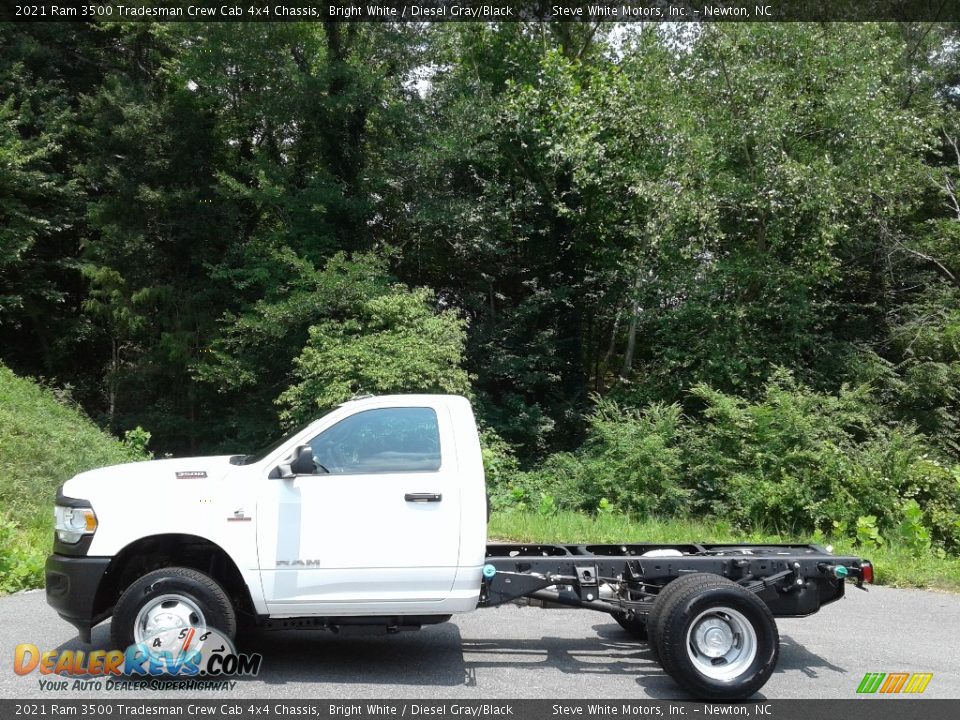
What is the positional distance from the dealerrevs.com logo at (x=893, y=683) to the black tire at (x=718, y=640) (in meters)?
0.93

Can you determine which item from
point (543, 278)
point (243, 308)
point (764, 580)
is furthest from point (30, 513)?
point (543, 278)

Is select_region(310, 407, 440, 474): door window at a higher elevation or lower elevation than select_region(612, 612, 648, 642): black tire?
higher

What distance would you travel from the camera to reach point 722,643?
17.8 ft

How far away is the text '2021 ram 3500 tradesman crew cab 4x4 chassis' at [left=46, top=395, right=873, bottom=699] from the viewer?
540cm

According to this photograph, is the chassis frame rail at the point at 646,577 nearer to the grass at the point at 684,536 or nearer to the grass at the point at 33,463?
the grass at the point at 684,536

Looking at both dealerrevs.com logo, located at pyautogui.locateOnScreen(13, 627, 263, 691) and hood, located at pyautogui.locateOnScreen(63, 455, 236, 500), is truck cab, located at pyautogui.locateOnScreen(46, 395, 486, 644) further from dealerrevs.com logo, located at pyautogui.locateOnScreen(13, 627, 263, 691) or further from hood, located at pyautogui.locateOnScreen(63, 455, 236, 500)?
dealerrevs.com logo, located at pyautogui.locateOnScreen(13, 627, 263, 691)

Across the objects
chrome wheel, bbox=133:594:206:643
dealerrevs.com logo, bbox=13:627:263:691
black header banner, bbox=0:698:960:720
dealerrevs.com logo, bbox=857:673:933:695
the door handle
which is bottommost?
dealerrevs.com logo, bbox=857:673:933:695

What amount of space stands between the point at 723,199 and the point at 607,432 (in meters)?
5.91

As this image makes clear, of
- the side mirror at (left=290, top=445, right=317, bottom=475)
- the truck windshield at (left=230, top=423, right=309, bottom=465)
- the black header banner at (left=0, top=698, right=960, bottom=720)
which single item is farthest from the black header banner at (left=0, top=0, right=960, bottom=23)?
the black header banner at (left=0, top=698, right=960, bottom=720)

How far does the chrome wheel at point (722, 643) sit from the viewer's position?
5.36 m

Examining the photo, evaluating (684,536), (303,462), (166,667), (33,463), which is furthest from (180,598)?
(33,463)

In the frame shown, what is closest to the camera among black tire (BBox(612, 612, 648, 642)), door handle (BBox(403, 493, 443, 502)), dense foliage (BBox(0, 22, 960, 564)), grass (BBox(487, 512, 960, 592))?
door handle (BBox(403, 493, 443, 502))

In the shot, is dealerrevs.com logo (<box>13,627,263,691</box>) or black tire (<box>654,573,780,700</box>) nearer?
black tire (<box>654,573,780,700</box>)

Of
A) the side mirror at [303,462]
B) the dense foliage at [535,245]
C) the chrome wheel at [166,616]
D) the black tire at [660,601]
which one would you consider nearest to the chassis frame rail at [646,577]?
the black tire at [660,601]
